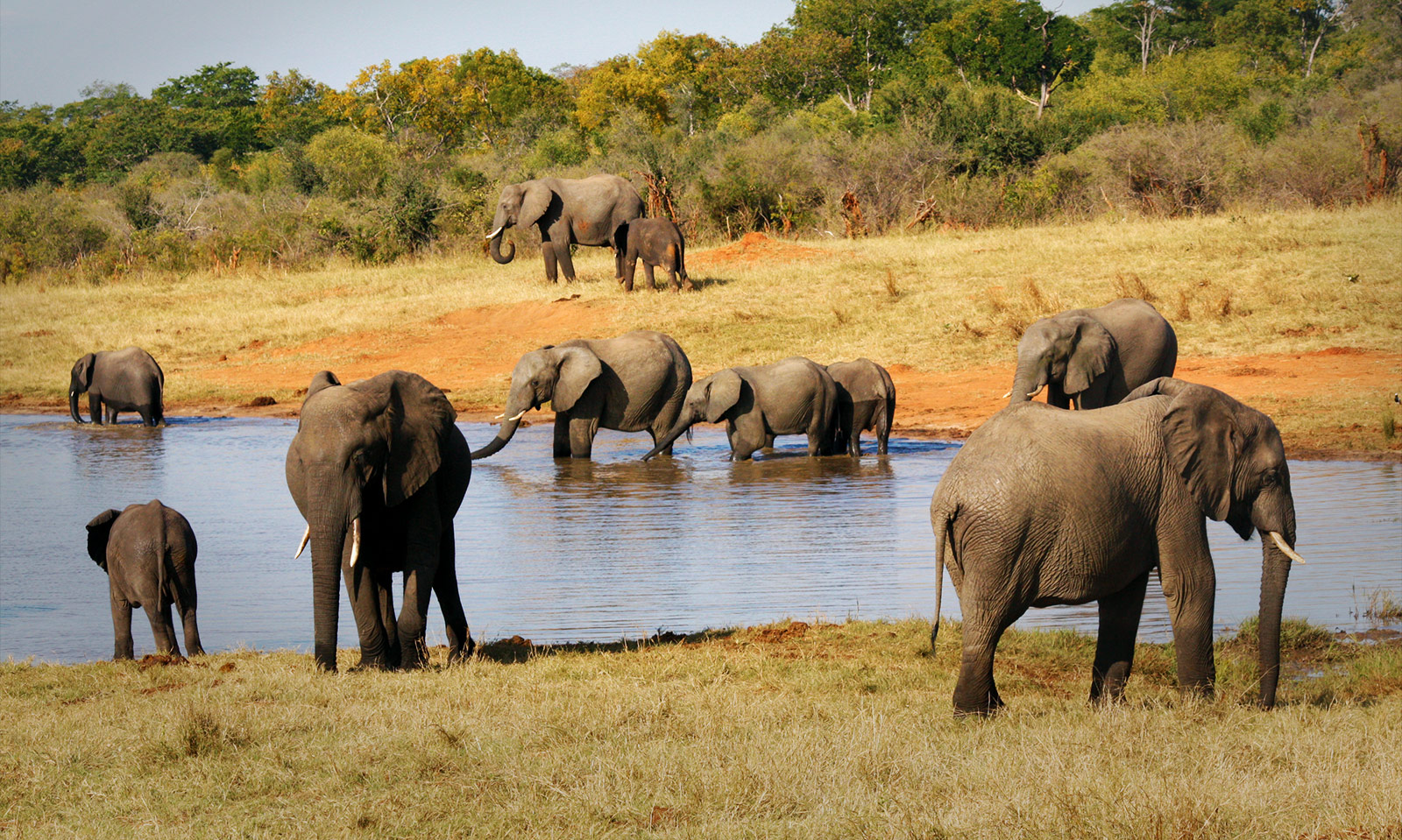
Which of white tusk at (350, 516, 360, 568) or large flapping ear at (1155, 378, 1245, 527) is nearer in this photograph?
large flapping ear at (1155, 378, 1245, 527)

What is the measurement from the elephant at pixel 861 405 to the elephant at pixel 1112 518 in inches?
331

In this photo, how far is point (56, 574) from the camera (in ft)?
33.2

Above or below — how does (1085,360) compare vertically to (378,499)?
above

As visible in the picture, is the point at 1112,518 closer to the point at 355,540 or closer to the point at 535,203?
the point at 355,540

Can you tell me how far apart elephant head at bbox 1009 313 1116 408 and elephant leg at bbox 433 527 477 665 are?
252 inches

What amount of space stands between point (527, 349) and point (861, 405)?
7686mm

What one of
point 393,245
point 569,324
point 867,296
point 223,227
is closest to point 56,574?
point 569,324

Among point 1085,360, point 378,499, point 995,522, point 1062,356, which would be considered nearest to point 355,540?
point 378,499

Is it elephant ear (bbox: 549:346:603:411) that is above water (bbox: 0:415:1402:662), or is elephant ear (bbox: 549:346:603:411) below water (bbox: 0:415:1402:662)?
above

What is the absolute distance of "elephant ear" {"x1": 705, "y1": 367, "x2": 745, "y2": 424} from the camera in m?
14.3

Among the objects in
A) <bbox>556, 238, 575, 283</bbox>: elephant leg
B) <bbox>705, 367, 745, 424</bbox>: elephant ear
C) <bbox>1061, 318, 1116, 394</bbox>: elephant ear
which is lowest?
<bbox>705, 367, 745, 424</bbox>: elephant ear

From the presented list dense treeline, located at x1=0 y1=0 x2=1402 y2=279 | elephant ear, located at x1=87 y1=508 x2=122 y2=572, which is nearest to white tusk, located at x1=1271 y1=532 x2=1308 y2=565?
elephant ear, located at x1=87 y1=508 x2=122 y2=572

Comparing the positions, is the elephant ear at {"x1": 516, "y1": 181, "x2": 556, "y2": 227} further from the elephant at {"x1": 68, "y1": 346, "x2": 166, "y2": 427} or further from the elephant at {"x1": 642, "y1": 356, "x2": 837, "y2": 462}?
the elephant at {"x1": 642, "y1": 356, "x2": 837, "y2": 462}

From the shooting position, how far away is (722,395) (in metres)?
14.4
